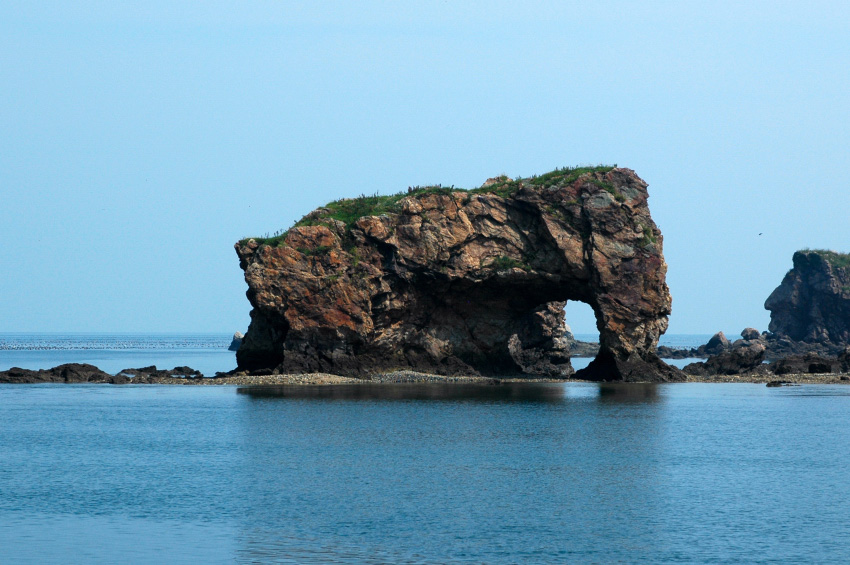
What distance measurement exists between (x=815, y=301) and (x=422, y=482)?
138m

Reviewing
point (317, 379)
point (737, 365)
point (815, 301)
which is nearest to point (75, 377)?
point (317, 379)

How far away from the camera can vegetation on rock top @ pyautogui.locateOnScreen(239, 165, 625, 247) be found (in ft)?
283

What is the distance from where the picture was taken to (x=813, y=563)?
2519 cm

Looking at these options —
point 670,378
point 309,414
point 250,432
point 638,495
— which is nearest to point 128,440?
point 250,432

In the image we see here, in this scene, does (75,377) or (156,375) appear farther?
(156,375)

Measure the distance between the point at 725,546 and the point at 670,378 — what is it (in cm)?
6437

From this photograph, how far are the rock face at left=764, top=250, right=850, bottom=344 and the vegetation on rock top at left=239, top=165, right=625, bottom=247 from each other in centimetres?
8483

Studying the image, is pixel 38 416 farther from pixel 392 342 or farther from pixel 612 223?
pixel 612 223

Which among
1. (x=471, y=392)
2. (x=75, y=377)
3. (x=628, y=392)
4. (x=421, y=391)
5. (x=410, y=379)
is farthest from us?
(x=75, y=377)

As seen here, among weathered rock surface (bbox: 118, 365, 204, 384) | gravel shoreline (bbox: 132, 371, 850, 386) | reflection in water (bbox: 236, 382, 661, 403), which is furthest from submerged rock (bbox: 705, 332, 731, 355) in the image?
weathered rock surface (bbox: 118, 365, 204, 384)

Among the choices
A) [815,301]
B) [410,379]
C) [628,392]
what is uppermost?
[815,301]

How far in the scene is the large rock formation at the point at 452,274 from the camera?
83.8 m

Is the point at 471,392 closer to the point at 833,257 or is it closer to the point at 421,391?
the point at 421,391

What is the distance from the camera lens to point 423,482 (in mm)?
37094
